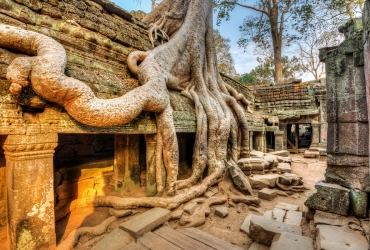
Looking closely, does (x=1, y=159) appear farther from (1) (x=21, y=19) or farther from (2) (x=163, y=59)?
(2) (x=163, y=59)

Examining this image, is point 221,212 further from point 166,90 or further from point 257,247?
point 166,90

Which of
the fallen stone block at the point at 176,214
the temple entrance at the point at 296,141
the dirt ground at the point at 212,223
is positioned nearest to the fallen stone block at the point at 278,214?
the dirt ground at the point at 212,223

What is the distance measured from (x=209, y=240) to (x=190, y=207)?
0.91 metres

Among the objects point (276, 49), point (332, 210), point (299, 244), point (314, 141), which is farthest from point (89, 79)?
point (276, 49)

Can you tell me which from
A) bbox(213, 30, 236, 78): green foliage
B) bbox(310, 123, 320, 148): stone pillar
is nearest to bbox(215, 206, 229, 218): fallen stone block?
bbox(310, 123, 320, 148): stone pillar

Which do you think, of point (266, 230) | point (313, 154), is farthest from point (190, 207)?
point (313, 154)

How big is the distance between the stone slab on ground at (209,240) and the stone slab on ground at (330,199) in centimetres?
120

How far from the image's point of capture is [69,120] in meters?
2.54

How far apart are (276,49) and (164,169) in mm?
15531

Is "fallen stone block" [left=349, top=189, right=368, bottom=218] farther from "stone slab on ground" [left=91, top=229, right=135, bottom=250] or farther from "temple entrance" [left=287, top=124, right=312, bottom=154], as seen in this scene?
"temple entrance" [left=287, top=124, right=312, bottom=154]

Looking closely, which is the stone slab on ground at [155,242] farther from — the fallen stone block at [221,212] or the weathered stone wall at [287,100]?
the weathered stone wall at [287,100]

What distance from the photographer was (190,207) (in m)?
3.57

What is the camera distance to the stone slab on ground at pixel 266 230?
2631 millimetres

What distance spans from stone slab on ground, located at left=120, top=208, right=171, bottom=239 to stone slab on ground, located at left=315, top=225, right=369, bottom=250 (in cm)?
204
